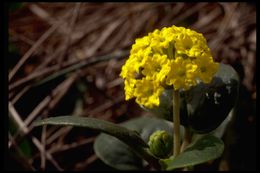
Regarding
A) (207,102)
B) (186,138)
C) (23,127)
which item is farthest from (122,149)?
(23,127)

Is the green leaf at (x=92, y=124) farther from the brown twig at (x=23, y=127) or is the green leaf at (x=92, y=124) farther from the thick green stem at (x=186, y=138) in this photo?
the brown twig at (x=23, y=127)

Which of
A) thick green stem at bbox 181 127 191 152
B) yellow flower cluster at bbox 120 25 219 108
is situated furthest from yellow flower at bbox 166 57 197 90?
thick green stem at bbox 181 127 191 152

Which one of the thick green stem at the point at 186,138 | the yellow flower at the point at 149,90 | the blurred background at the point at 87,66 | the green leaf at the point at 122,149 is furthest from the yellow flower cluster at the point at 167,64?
the blurred background at the point at 87,66

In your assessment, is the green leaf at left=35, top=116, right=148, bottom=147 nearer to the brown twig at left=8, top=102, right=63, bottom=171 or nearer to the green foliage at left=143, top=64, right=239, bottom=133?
the green foliage at left=143, top=64, right=239, bottom=133

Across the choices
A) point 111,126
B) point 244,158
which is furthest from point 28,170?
point 244,158

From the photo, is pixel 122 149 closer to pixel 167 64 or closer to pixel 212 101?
pixel 212 101

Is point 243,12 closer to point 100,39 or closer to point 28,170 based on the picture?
point 100,39
